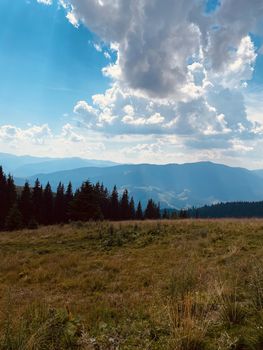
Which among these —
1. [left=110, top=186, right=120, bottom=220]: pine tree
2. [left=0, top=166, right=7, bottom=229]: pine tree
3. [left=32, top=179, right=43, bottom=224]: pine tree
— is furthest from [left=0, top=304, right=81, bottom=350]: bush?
[left=110, top=186, right=120, bottom=220]: pine tree

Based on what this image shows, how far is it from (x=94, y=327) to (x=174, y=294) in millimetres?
1862

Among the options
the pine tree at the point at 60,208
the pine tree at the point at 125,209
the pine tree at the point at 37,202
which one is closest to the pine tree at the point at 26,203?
the pine tree at the point at 37,202

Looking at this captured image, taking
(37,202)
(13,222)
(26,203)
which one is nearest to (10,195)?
(26,203)

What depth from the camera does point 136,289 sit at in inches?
343

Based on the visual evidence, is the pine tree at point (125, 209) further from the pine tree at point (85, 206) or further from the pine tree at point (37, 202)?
the pine tree at point (85, 206)

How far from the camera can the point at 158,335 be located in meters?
4.89

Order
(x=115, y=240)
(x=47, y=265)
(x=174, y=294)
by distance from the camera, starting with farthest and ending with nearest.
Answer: (x=115, y=240) → (x=47, y=265) → (x=174, y=294)

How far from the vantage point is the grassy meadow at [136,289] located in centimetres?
461

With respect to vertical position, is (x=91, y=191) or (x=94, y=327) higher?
(x=91, y=191)

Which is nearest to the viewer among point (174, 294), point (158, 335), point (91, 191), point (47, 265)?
point (158, 335)

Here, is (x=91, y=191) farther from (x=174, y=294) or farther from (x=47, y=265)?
(x=174, y=294)

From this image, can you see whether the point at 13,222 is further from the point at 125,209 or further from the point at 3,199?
the point at 125,209

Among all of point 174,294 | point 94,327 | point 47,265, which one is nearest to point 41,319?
point 94,327

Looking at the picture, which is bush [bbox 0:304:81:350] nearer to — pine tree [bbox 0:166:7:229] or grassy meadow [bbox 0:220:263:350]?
grassy meadow [bbox 0:220:263:350]
